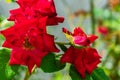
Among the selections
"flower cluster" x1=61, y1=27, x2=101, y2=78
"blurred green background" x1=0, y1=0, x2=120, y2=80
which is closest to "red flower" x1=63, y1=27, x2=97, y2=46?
"flower cluster" x1=61, y1=27, x2=101, y2=78

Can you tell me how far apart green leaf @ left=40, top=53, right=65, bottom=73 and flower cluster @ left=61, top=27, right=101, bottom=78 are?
0.02 metres

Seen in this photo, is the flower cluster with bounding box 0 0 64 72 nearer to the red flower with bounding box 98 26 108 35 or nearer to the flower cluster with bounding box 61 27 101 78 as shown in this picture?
the flower cluster with bounding box 61 27 101 78

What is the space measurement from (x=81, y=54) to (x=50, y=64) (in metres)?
0.07

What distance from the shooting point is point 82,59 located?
3.07 feet

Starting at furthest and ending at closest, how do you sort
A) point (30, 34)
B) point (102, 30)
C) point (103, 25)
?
point (103, 25) → point (102, 30) → point (30, 34)

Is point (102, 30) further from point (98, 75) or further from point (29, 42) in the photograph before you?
point (29, 42)

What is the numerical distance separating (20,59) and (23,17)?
85 millimetres

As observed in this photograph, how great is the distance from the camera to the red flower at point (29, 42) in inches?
33.8

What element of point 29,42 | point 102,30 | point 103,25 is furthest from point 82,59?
point 103,25

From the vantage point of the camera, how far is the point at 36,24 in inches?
33.8

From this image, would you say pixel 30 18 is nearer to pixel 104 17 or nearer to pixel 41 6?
pixel 41 6

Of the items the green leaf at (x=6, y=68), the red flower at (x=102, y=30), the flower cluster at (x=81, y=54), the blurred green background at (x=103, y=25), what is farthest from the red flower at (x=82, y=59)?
the red flower at (x=102, y=30)

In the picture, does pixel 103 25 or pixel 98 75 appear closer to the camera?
pixel 98 75

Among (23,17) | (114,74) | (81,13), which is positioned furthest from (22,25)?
(81,13)
